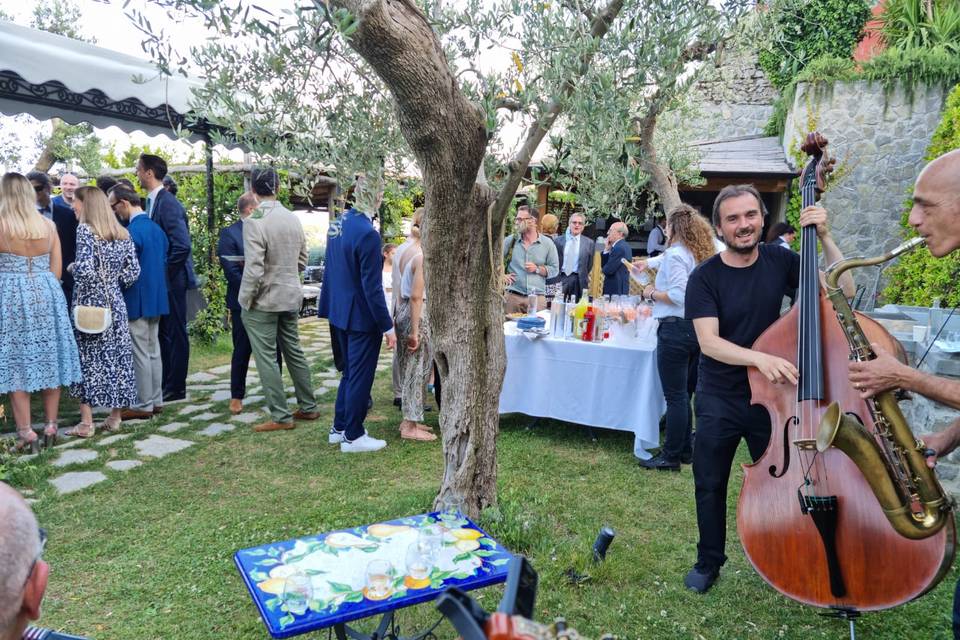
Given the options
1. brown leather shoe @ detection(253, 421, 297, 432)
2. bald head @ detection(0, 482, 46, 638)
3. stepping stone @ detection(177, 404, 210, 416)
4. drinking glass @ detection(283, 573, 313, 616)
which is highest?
bald head @ detection(0, 482, 46, 638)

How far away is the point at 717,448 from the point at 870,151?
11.4m

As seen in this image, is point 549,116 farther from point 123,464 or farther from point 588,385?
point 123,464

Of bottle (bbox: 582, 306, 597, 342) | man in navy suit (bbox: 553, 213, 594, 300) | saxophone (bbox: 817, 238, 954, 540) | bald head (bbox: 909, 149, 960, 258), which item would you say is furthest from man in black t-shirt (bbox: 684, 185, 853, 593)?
man in navy suit (bbox: 553, 213, 594, 300)

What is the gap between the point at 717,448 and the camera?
313 cm

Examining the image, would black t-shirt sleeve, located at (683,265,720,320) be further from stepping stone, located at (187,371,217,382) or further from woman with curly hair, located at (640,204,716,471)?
stepping stone, located at (187,371,217,382)

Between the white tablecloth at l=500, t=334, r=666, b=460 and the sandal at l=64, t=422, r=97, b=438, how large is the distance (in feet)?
11.9

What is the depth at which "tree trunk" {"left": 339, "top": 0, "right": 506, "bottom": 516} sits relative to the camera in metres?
2.42

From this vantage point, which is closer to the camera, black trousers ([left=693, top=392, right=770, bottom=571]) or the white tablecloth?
black trousers ([left=693, top=392, right=770, bottom=571])

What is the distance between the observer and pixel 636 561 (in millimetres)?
3469

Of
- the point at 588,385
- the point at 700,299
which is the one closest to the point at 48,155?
A: the point at 588,385

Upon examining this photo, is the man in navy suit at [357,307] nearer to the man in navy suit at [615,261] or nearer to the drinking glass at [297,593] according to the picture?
the drinking glass at [297,593]

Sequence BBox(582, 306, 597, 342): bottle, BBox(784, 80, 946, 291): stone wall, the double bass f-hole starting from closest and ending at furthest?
the double bass f-hole → BBox(582, 306, 597, 342): bottle → BBox(784, 80, 946, 291): stone wall

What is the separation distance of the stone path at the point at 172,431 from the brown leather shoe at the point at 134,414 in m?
0.09

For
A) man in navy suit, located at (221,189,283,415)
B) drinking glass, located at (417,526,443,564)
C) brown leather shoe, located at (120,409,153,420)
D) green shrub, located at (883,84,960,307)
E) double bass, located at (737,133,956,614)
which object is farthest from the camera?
green shrub, located at (883,84,960,307)
